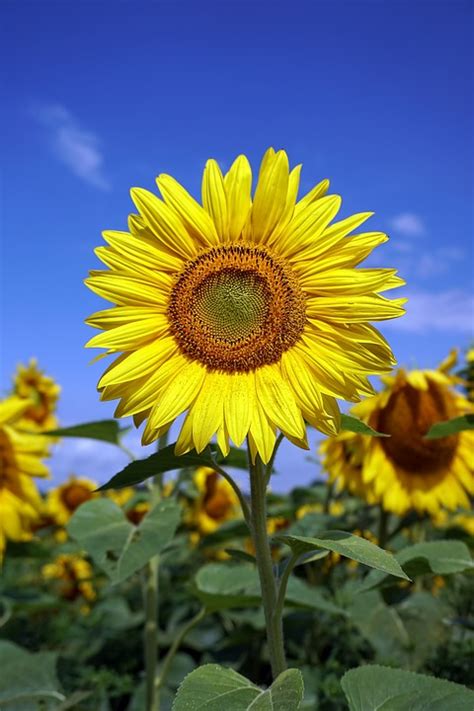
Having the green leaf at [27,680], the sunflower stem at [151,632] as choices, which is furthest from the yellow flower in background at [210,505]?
the sunflower stem at [151,632]

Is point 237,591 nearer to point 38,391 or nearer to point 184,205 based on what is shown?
point 184,205

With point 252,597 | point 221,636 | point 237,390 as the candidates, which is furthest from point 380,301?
point 221,636

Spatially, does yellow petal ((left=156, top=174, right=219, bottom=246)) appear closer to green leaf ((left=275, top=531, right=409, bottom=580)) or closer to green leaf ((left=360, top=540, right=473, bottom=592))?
green leaf ((left=275, top=531, right=409, bottom=580))

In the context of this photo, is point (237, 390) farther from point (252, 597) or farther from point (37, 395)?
point (37, 395)

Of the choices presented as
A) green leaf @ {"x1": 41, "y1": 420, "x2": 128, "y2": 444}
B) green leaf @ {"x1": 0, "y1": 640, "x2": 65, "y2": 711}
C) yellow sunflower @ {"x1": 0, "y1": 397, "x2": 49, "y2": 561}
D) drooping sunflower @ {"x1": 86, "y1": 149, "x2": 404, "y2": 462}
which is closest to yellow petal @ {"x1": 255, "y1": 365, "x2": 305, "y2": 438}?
drooping sunflower @ {"x1": 86, "y1": 149, "x2": 404, "y2": 462}

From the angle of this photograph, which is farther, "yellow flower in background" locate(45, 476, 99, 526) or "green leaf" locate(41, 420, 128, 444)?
"yellow flower in background" locate(45, 476, 99, 526)

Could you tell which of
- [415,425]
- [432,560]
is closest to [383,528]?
[415,425]
